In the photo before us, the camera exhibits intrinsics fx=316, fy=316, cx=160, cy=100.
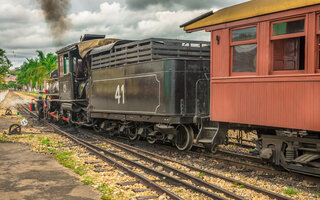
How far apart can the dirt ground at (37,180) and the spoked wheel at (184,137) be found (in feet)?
10.3

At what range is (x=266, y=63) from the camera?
602 centimetres

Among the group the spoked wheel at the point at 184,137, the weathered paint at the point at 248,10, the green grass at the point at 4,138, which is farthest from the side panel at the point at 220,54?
the green grass at the point at 4,138

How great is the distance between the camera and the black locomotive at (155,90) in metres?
8.13

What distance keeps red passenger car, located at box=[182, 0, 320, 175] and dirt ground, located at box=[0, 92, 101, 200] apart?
3.33 meters

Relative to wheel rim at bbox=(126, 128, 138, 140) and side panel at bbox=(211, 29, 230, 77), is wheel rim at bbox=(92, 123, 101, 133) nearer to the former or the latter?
wheel rim at bbox=(126, 128, 138, 140)

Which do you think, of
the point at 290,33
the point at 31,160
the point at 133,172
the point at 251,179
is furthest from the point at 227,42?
the point at 31,160

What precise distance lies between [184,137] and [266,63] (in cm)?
364

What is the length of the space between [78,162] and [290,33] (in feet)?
18.8

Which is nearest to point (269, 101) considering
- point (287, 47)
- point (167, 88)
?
point (287, 47)

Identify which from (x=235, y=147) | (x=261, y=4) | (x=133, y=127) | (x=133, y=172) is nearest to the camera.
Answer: (x=261, y=4)

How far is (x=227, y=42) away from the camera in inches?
266

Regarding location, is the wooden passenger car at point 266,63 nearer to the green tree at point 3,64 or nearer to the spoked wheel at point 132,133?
the spoked wheel at point 132,133

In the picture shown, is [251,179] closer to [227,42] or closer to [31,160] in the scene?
[227,42]

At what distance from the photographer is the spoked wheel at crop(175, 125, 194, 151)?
8594 mm
